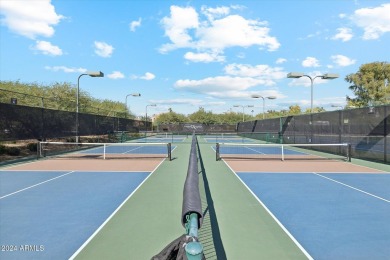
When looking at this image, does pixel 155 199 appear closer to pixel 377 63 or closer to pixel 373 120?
pixel 373 120

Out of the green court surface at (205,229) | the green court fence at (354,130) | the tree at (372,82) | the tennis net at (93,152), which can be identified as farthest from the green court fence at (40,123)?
the tree at (372,82)

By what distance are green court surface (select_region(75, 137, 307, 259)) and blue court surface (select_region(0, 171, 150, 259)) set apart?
1.38 feet

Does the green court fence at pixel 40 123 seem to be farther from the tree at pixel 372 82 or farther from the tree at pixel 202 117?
the tree at pixel 202 117

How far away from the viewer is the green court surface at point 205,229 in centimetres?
502

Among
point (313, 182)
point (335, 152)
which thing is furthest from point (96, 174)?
point (335, 152)

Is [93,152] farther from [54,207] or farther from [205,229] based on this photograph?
[205,229]

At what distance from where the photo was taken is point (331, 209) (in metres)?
7.60

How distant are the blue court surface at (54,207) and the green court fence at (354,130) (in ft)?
42.4

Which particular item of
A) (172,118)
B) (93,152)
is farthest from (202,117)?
(93,152)

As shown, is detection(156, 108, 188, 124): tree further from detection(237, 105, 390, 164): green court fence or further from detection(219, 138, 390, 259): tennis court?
detection(219, 138, 390, 259): tennis court

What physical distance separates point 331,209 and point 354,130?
13.3 m

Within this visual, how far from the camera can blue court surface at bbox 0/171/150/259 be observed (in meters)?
5.30

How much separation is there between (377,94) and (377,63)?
624 centimetres

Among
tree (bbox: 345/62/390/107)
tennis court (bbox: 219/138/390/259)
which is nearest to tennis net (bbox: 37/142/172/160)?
tennis court (bbox: 219/138/390/259)
